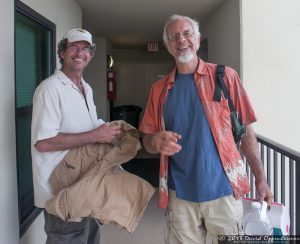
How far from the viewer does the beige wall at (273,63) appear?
3371mm

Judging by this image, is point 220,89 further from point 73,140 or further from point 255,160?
point 73,140

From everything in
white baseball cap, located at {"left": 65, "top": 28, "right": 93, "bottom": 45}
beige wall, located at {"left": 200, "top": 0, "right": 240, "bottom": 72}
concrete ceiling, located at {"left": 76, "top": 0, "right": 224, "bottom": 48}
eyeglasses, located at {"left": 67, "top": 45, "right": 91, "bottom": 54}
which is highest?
concrete ceiling, located at {"left": 76, "top": 0, "right": 224, "bottom": 48}

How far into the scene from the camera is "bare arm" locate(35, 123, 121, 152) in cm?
153

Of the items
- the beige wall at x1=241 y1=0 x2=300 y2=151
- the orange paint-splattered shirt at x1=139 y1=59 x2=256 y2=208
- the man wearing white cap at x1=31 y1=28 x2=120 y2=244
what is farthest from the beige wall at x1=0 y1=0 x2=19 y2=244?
the beige wall at x1=241 y1=0 x2=300 y2=151

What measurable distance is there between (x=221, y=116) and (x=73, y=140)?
2.22 ft

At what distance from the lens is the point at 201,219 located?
154 cm

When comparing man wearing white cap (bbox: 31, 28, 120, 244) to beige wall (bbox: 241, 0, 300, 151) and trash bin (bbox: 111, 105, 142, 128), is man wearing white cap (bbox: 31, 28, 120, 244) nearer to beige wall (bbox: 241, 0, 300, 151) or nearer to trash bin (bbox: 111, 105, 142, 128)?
beige wall (bbox: 241, 0, 300, 151)

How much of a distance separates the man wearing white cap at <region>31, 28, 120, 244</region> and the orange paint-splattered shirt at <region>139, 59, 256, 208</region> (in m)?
0.25

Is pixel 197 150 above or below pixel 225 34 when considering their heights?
below

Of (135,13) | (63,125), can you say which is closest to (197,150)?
(63,125)

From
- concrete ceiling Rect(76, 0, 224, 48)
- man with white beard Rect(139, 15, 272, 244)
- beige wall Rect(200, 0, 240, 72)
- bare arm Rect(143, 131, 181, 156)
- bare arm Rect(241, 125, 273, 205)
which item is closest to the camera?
bare arm Rect(143, 131, 181, 156)

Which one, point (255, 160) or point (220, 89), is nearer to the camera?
point (220, 89)

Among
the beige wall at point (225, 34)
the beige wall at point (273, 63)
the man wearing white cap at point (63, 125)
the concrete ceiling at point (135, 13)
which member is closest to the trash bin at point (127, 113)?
the concrete ceiling at point (135, 13)

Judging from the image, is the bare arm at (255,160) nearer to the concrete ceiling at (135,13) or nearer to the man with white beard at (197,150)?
the man with white beard at (197,150)
